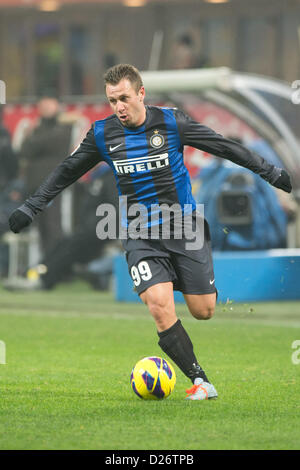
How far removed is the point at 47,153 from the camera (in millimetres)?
17469

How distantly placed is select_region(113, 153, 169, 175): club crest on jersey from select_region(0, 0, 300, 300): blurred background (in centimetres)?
682

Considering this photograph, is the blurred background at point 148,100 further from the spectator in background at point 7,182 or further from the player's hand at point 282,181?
the player's hand at point 282,181

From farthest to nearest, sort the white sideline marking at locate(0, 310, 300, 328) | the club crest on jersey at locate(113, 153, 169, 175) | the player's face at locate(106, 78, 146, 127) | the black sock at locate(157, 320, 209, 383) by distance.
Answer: the white sideline marking at locate(0, 310, 300, 328), the club crest on jersey at locate(113, 153, 169, 175), the black sock at locate(157, 320, 209, 383), the player's face at locate(106, 78, 146, 127)

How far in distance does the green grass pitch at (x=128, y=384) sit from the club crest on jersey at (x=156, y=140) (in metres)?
1.36

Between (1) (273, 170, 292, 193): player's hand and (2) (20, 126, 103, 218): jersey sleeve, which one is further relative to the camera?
(2) (20, 126, 103, 218): jersey sleeve

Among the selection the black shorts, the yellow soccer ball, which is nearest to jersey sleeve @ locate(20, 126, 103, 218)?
the black shorts

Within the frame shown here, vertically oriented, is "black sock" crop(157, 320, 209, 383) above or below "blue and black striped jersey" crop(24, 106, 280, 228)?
below

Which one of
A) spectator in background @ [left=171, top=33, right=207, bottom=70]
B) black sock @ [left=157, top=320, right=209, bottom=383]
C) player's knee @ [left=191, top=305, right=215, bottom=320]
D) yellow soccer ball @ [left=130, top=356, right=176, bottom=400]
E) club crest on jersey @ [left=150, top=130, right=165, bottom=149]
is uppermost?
spectator in background @ [left=171, top=33, right=207, bottom=70]

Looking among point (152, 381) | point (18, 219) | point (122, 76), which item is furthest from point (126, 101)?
point (152, 381)

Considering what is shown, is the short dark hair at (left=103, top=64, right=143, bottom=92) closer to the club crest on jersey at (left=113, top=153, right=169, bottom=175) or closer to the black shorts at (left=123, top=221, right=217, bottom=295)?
the club crest on jersey at (left=113, top=153, right=169, bottom=175)

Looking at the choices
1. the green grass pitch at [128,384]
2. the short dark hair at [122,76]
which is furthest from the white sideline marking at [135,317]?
the short dark hair at [122,76]

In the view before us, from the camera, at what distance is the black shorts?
728 centimetres

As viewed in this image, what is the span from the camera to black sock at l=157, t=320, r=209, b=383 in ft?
23.8

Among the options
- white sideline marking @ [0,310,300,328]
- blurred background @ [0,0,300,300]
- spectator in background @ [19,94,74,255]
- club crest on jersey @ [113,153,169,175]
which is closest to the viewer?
club crest on jersey @ [113,153,169,175]
